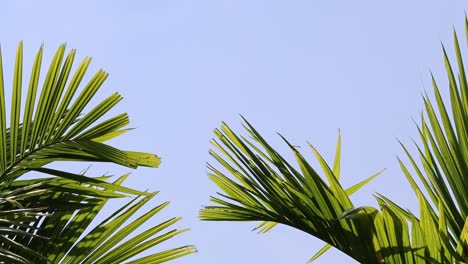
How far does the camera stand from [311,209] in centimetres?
183

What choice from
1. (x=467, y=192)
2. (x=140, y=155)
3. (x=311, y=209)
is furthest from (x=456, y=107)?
(x=140, y=155)

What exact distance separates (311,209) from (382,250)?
21cm

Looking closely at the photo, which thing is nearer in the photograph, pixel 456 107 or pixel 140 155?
pixel 456 107

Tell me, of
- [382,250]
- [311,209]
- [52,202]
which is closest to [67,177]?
[52,202]

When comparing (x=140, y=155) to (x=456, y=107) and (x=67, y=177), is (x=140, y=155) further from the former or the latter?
(x=456, y=107)

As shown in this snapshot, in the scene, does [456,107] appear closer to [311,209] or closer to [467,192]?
[467,192]

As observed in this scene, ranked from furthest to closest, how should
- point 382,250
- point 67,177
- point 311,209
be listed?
1. point 67,177
2. point 311,209
3. point 382,250

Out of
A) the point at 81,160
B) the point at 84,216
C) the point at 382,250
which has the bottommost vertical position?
the point at 382,250

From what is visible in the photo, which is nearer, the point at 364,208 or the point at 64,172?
the point at 364,208

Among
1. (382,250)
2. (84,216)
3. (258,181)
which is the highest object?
(84,216)

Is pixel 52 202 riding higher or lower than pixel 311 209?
higher

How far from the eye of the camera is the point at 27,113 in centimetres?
224

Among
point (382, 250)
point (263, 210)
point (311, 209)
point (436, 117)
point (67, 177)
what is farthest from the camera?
point (67, 177)

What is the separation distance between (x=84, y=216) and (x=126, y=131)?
321 mm
